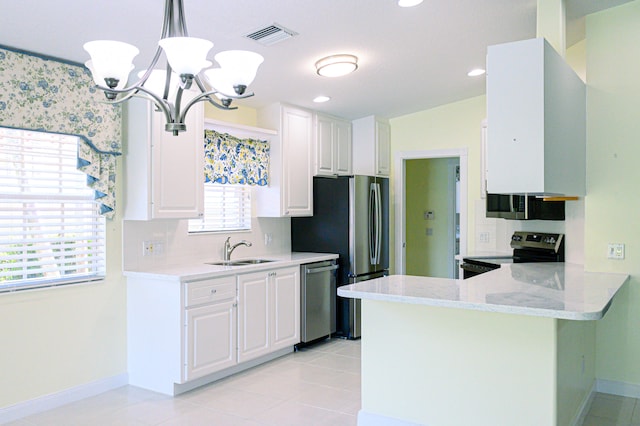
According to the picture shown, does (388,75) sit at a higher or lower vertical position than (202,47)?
higher

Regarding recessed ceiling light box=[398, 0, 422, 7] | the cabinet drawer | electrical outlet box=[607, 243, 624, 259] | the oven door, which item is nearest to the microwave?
the oven door

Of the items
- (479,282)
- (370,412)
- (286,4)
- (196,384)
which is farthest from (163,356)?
(286,4)

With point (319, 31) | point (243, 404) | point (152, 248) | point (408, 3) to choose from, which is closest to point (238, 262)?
point (152, 248)

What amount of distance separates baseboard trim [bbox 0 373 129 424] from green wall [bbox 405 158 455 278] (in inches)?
172

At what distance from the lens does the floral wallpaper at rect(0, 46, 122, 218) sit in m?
3.12

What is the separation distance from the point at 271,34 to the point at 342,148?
2658mm

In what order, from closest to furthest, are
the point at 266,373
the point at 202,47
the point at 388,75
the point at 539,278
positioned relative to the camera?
the point at 202,47 → the point at 539,278 → the point at 266,373 → the point at 388,75

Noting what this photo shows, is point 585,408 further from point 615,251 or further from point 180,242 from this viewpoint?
point 180,242

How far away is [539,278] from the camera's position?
3.13 m

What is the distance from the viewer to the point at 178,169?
394 cm

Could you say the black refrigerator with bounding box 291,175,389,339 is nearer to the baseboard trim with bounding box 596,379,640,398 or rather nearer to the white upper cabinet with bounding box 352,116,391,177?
the white upper cabinet with bounding box 352,116,391,177

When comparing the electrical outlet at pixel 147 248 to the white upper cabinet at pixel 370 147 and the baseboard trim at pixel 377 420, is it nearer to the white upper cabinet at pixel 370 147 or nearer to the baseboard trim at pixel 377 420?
the baseboard trim at pixel 377 420

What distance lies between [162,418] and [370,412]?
133cm

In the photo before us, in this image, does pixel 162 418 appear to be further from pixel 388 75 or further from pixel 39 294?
pixel 388 75
